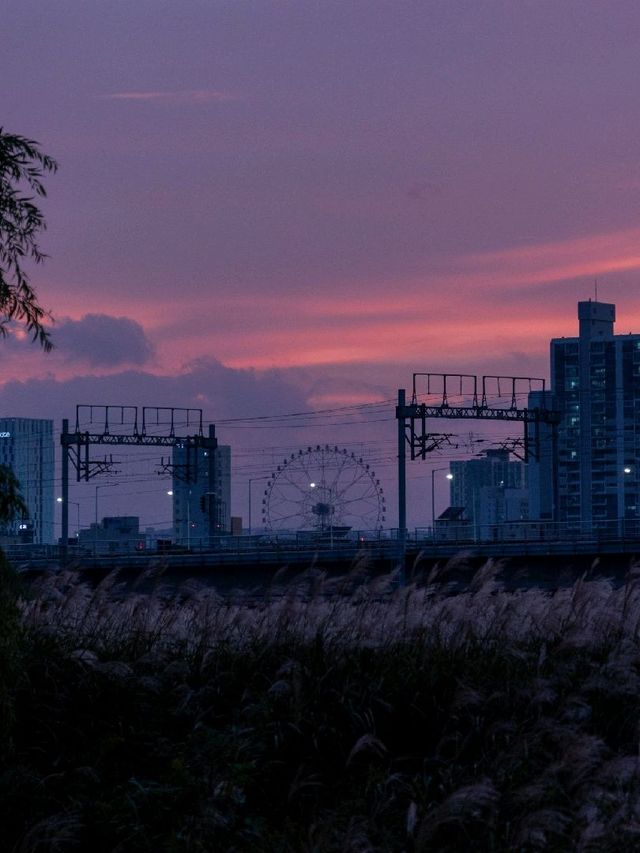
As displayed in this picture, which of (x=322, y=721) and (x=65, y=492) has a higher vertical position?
(x=65, y=492)

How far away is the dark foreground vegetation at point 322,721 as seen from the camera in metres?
9.49

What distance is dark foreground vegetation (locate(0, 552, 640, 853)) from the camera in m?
9.49

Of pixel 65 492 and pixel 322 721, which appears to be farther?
pixel 65 492

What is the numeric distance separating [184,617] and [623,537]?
50.2m

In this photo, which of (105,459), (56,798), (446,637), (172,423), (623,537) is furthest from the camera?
(172,423)

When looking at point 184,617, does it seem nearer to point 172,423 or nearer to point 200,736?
point 200,736

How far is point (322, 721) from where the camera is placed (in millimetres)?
11695

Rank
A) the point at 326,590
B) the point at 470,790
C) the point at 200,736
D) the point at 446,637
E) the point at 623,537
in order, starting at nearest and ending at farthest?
the point at 470,790 → the point at 200,736 → the point at 446,637 → the point at 326,590 → the point at 623,537

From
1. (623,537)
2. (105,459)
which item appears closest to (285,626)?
(623,537)

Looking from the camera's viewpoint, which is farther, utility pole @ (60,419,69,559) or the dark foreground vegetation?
utility pole @ (60,419,69,559)

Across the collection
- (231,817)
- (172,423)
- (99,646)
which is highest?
(172,423)

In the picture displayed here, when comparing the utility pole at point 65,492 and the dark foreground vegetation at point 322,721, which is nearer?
the dark foreground vegetation at point 322,721

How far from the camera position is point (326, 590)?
14.5 meters

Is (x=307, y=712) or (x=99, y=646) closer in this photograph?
(x=307, y=712)
